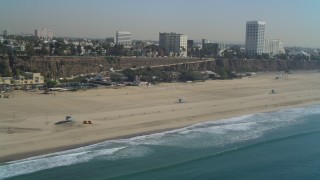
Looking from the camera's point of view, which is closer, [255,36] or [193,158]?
[193,158]

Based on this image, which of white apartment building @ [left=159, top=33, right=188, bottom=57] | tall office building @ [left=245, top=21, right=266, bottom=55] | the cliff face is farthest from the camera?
tall office building @ [left=245, top=21, right=266, bottom=55]

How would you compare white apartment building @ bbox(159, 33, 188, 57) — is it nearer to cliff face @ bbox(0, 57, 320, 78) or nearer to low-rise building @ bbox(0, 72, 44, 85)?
cliff face @ bbox(0, 57, 320, 78)

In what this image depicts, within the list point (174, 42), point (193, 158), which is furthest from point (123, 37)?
point (193, 158)

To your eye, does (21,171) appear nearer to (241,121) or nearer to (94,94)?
(241,121)

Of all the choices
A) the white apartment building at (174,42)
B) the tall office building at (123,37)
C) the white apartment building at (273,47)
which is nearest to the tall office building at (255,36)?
the white apartment building at (273,47)

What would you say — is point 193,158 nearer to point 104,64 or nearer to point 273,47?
point 104,64

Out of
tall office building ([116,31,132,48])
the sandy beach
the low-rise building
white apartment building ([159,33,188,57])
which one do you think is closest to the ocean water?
the sandy beach
